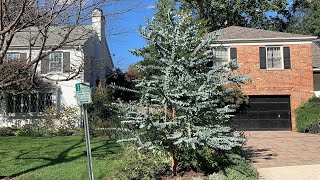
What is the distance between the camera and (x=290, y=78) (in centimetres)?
2195

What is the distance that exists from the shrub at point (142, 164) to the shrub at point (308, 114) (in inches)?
556

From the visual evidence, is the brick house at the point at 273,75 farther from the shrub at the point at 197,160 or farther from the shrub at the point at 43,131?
the shrub at the point at 197,160

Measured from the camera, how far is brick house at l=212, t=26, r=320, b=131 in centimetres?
2191

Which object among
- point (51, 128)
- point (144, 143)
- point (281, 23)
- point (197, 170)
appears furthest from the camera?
point (281, 23)

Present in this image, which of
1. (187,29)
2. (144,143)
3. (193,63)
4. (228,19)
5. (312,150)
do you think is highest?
(228,19)

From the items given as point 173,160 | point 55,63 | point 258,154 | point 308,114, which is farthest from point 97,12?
point 308,114

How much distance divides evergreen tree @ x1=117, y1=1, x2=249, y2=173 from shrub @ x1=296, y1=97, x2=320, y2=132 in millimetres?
13879

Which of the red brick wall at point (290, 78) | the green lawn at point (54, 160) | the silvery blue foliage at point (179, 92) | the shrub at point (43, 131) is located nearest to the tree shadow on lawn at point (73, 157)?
the green lawn at point (54, 160)

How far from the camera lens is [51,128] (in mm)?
19016

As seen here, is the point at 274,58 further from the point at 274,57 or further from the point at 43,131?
the point at 43,131

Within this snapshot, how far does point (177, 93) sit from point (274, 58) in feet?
54.7

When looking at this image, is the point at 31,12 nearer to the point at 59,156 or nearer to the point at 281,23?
the point at 59,156

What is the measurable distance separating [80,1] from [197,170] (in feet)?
14.1

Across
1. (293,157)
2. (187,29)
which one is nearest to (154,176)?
(187,29)
